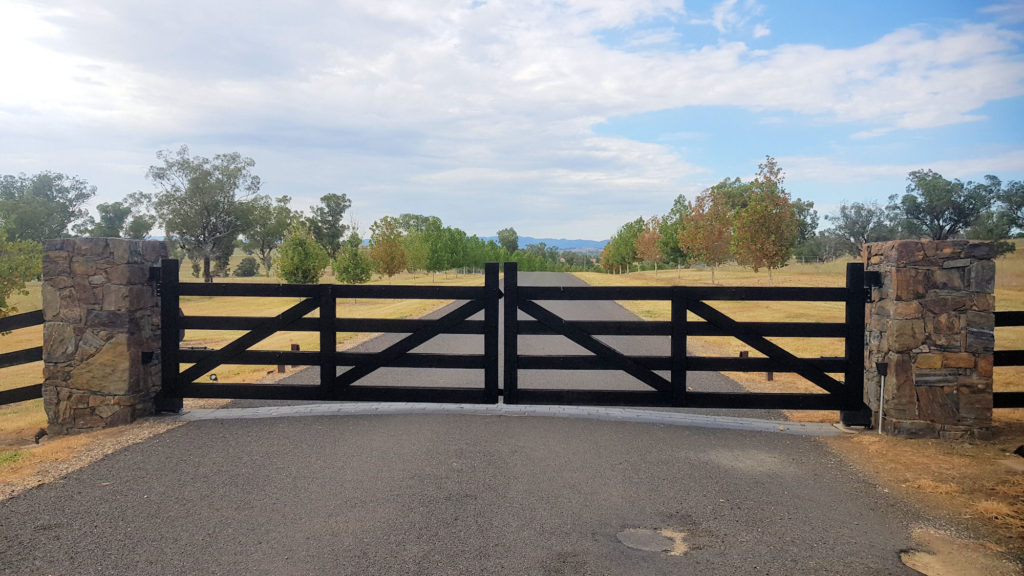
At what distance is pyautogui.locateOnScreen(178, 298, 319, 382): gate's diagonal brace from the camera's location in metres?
7.91

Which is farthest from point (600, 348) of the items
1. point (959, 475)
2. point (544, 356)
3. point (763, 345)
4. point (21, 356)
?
point (21, 356)

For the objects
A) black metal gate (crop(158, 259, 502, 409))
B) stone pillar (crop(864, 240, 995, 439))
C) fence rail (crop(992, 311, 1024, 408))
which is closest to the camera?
stone pillar (crop(864, 240, 995, 439))

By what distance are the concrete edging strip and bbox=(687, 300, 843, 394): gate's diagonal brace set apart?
60 centimetres

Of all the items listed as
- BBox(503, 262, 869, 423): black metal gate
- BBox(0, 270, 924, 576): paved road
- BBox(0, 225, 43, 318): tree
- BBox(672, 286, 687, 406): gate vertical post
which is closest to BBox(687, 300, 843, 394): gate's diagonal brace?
BBox(503, 262, 869, 423): black metal gate

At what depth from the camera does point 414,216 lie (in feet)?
498

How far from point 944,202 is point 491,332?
295 ft

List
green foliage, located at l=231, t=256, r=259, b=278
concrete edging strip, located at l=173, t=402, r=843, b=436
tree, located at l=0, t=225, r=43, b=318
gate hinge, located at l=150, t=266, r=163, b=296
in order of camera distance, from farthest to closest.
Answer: green foliage, located at l=231, t=256, r=259, b=278 < tree, located at l=0, t=225, r=43, b=318 < gate hinge, located at l=150, t=266, r=163, b=296 < concrete edging strip, located at l=173, t=402, r=843, b=436

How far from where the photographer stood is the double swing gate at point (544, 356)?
7.65 m

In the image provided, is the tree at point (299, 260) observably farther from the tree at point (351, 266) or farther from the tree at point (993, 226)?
the tree at point (993, 226)

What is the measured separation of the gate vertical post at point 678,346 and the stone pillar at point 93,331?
6.92m

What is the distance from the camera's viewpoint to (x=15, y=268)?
18.1m

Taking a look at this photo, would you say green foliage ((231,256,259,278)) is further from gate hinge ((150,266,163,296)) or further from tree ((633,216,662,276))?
gate hinge ((150,266,163,296))

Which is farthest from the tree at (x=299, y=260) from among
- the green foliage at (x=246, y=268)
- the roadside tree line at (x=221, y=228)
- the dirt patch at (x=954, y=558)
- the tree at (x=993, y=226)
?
the green foliage at (x=246, y=268)

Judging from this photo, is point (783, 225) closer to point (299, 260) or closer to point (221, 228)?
point (299, 260)
